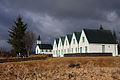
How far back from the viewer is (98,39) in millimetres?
33156

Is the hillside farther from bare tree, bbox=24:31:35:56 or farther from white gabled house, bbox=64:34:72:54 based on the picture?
white gabled house, bbox=64:34:72:54

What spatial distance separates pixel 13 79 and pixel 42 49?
80.5 metres

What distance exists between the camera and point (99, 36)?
112 feet

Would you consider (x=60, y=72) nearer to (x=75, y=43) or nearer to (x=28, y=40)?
(x=75, y=43)

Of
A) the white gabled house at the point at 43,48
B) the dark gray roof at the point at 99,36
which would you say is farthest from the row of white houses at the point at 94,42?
the white gabled house at the point at 43,48

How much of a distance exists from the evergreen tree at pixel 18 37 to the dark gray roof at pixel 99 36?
58.2 feet

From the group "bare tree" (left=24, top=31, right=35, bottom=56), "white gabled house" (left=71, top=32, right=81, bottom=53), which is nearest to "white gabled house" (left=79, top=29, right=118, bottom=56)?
"white gabled house" (left=71, top=32, right=81, bottom=53)

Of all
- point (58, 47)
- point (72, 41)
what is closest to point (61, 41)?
point (58, 47)

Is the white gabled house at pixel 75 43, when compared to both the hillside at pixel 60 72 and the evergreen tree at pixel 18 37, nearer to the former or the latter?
the evergreen tree at pixel 18 37

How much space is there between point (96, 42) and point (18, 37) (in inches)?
833

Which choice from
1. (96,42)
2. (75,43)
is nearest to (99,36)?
(96,42)

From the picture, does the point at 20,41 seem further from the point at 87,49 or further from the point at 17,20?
the point at 87,49

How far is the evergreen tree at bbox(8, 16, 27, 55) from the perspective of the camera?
124 feet

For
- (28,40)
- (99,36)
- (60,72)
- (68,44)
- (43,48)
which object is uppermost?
(99,36)
